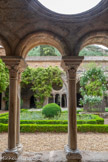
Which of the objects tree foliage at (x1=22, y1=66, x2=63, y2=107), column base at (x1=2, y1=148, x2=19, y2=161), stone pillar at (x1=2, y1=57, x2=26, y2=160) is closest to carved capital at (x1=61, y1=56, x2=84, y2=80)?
stone pillar at (x1=2, y1=57, x2=26, y2=160)

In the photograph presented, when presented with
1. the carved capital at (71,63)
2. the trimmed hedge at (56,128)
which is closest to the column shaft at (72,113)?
the carved capital at (71,63)

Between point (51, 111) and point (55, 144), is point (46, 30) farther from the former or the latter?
point (51, 111)

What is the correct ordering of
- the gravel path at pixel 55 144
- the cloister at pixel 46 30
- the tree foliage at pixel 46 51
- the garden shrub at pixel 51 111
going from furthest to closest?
the tree foliage at pixel 46 51, the garden shrub at pixel 51 111, the gravel path at pixel 55 144, the cloister at pixel 46 30

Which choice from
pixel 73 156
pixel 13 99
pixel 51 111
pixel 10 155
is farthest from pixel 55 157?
pixel 51 111

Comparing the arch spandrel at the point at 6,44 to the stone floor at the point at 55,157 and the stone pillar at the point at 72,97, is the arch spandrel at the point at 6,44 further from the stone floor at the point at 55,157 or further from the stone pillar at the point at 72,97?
the stone floor at the point at 55,157

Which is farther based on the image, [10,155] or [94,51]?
[94,51]

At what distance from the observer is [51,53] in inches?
1009

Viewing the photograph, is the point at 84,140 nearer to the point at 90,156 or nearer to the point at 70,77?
the point at 90,156

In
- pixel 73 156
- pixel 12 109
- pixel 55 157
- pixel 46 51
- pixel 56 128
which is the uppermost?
pixel 46 51

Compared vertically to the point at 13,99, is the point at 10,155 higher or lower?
Result: lower

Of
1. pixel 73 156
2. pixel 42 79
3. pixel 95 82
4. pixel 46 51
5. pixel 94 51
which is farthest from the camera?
pixel 94 51

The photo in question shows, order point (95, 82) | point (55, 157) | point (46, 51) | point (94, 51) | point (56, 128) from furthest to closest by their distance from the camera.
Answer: point (94, 51) < point (46, 51) < point (95, 82) < point (56, 128) < point (55, 157)

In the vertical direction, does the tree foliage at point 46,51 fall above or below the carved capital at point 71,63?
above

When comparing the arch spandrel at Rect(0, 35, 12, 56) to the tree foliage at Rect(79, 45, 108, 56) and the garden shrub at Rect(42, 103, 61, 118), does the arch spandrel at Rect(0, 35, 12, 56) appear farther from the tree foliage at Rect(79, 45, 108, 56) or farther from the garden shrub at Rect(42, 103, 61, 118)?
the tree foliage at Rect(79, 45, 108, 56)
